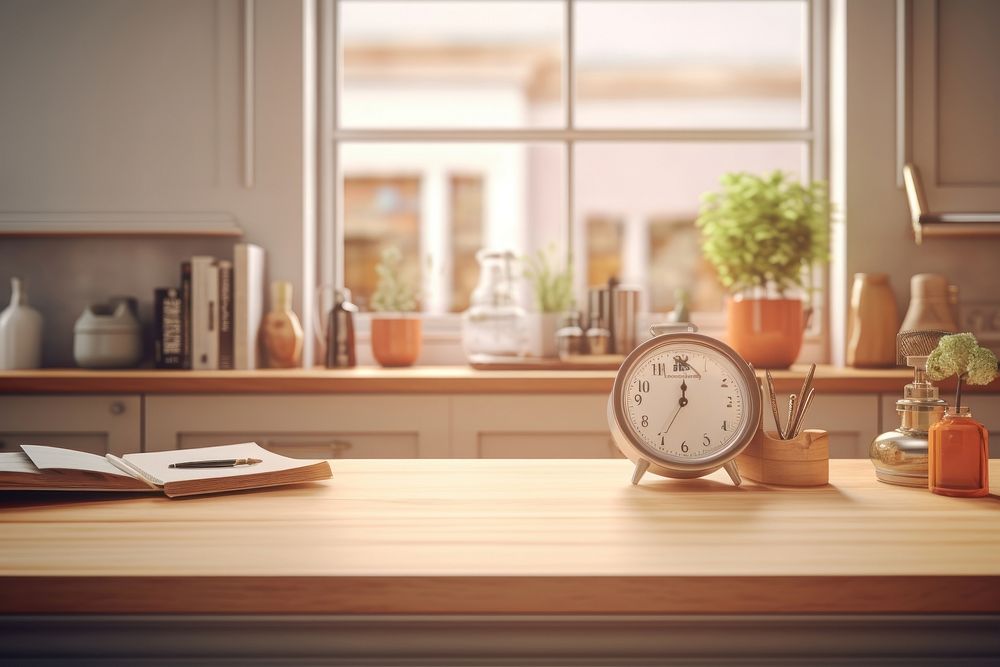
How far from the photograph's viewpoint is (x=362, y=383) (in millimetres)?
2098

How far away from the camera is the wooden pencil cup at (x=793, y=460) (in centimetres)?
95

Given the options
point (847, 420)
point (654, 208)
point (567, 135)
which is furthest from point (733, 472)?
point (654, 208)

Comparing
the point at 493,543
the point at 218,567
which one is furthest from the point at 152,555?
the point at 493,543

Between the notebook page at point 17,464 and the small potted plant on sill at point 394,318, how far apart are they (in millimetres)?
1481

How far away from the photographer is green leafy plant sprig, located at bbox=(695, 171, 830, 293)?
91.7 inches

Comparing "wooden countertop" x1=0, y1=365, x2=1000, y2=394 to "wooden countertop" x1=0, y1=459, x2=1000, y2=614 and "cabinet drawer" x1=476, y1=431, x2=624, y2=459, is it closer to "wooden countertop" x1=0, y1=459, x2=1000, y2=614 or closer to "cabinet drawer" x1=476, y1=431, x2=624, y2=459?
"cabinet drawer" x1=476, y1=431, x2=624, y2=459

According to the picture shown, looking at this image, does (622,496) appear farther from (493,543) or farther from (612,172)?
(612,172)

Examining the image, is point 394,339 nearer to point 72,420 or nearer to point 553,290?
point 553,290

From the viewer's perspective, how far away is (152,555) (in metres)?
0.66

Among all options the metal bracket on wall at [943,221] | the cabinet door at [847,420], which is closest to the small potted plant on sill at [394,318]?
the cabinet door at [847,420]

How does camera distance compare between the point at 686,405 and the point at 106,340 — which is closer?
the point at 686,405

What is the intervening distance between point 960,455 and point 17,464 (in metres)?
1.18

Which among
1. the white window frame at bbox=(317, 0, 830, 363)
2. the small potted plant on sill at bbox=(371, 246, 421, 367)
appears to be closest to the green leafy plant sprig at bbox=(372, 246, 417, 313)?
the small potted plant on sill at bbox=(371, 246, 421, 367)

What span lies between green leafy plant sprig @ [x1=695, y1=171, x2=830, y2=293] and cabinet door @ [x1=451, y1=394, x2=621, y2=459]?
2.28 ft
